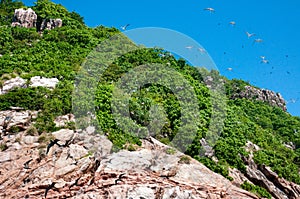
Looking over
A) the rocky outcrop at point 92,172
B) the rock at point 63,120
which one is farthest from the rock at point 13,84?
the rocky outcrop at point 92,172

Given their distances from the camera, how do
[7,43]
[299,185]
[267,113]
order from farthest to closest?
1. [267,113]
2. [7,43]
3. [299,185]

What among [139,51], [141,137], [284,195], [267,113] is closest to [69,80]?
[141,137]

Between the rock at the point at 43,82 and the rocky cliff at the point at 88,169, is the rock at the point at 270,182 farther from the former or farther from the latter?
the rock at the point at 43,82

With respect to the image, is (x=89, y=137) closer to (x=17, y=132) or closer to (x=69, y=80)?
(x=17, y=132)

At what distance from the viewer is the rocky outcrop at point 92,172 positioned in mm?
14922

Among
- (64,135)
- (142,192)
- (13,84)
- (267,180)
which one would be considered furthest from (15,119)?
(267,180)

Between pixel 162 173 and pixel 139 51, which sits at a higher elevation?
pixel 139 51

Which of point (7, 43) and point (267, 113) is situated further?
point (267, 113)

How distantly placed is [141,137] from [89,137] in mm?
3179

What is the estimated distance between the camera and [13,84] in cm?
2303

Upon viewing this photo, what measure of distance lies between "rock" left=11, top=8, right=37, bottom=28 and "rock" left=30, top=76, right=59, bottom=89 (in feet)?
41.8

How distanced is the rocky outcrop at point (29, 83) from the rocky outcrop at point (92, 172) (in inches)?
195

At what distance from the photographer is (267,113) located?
136ft

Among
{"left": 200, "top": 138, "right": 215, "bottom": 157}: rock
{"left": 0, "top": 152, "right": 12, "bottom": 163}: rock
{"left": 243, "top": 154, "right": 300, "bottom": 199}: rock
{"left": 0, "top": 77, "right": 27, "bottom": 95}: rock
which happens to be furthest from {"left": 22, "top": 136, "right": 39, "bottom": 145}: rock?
{"left": 243, "top": 154, "right": 300, "bottom": 199}: rock
